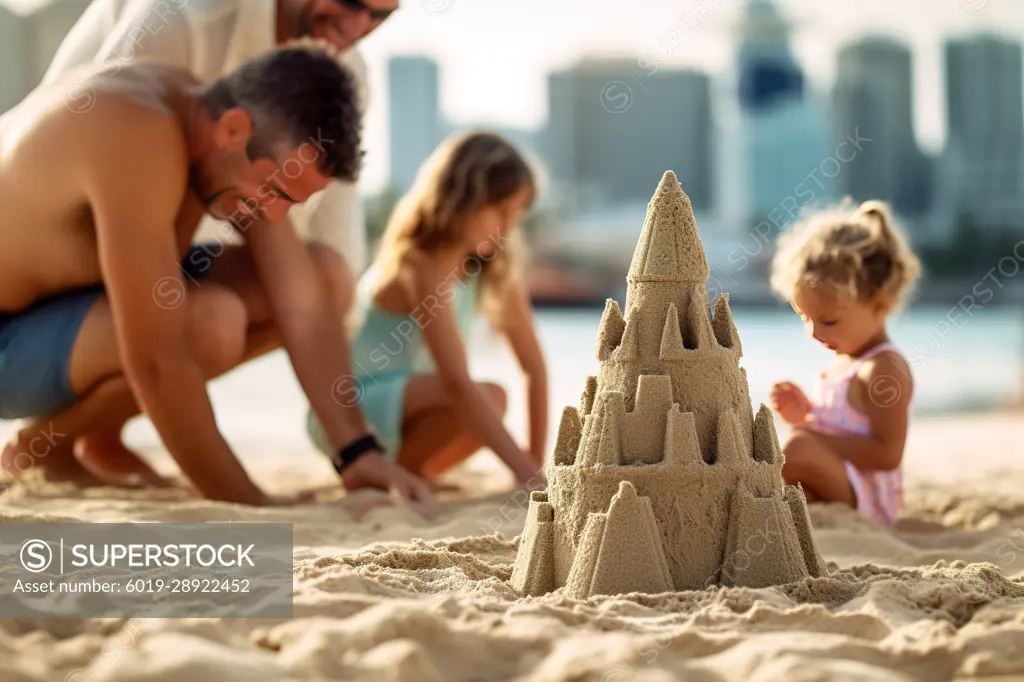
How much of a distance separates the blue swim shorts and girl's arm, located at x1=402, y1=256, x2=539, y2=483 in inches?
52.8

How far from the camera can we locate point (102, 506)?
3.43 m

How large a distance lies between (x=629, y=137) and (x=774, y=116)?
907cm

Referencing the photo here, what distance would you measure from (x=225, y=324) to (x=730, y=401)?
2193mm

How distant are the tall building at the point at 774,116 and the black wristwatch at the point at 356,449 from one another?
1575 inches

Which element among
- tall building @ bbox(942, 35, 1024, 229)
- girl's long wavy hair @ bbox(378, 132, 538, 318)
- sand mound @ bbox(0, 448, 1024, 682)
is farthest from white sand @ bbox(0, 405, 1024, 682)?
tall building @ bbox(942, 35, 1024, 229)

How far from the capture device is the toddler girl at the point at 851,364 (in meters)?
3.45

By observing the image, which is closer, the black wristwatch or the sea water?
the black wristwatch

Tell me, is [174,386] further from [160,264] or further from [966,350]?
[966,350]

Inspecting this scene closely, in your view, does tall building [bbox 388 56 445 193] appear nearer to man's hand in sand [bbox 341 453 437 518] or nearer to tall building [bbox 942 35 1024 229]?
tall building [bbox 942 35 1024 229]

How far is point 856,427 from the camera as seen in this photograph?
3561mm

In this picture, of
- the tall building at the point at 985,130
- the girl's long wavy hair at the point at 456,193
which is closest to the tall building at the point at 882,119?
the tall building at the point at 985,130

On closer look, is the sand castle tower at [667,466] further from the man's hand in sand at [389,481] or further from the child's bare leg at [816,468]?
the man's hand in sand at [389,481]

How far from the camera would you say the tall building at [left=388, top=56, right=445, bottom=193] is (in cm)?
2786

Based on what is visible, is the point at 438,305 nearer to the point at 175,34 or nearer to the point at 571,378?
the point at 175,34
